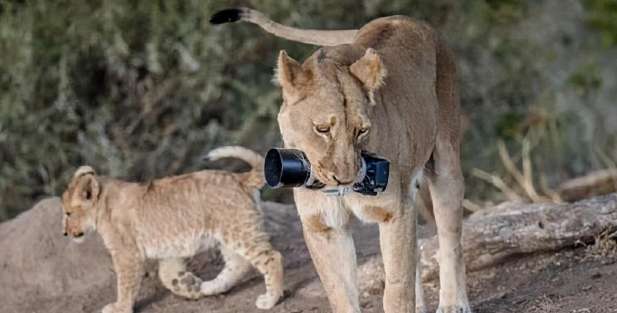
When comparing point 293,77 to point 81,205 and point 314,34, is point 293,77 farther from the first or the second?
point 81,205

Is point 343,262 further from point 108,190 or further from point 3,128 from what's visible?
point 3,128

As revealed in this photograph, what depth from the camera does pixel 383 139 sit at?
18.6ft

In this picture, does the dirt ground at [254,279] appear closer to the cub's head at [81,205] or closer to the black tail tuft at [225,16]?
the cub's head at [81,205]

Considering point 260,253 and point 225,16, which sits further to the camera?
point 260,253

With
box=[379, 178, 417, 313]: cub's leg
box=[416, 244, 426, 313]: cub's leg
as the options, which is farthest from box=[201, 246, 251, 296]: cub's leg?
box=[379, 178, 417, 313]: cub's leg

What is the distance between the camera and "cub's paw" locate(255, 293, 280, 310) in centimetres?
728

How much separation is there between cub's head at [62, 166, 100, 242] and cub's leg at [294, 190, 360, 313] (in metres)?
2.02

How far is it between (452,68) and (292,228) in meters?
2.27

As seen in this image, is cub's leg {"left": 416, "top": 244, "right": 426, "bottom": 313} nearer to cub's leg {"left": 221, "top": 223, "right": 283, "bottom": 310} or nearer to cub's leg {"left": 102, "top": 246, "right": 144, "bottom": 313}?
cub's leg {"left": 221, "top": 223, "right": 283, "bottom": 310}

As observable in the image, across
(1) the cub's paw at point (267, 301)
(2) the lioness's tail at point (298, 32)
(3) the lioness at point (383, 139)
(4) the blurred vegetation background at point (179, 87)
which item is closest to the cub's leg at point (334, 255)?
(3) the lioness at point (383, 139)

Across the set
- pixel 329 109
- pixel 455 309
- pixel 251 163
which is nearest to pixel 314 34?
pixel 251 163

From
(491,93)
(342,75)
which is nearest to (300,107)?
(342,75)

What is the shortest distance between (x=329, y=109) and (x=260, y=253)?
2.17 m

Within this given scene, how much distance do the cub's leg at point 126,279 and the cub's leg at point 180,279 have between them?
24 centimetres
